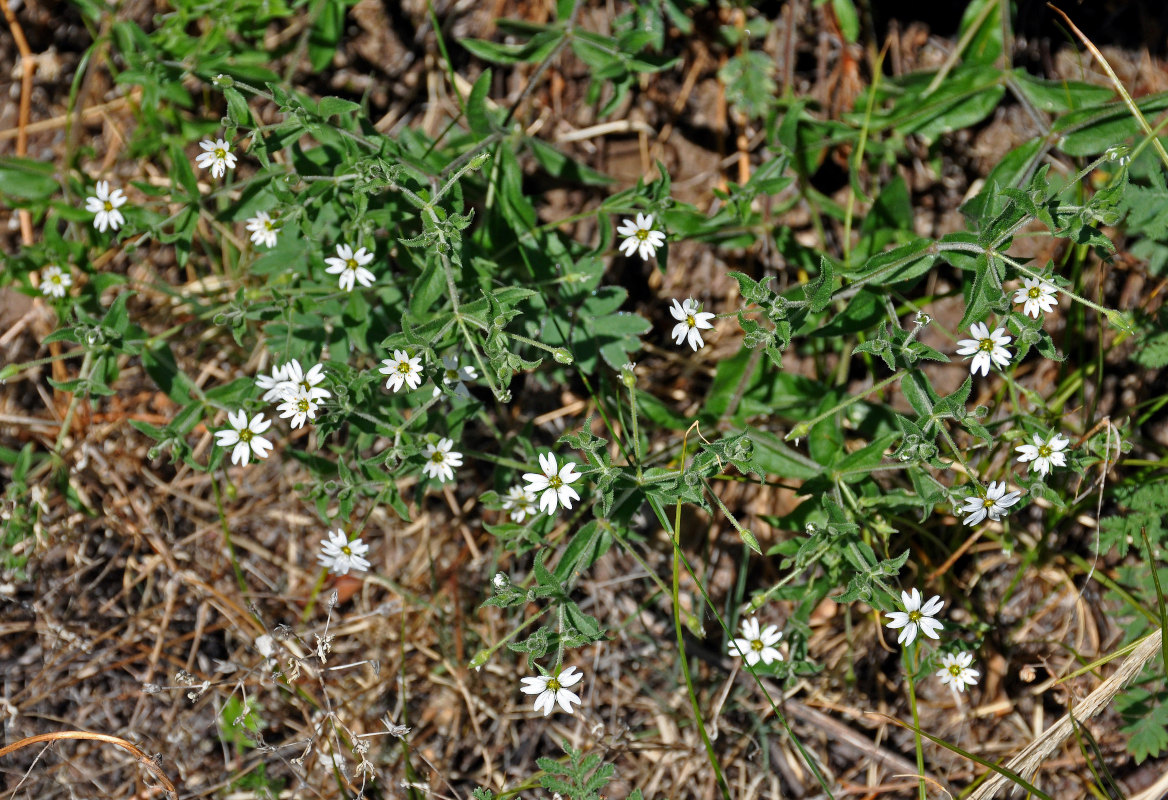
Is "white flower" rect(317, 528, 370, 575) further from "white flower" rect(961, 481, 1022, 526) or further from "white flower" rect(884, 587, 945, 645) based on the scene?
"white flower" rect(961, 481, 1022, 526)

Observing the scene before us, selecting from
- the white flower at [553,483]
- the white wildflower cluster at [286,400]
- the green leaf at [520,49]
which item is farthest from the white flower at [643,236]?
the white wildflower cluster at [286,400]

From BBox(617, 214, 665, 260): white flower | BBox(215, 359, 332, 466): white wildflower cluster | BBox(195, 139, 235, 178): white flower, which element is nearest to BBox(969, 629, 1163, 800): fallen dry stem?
BBox(617, 214, 665, 260): white flower

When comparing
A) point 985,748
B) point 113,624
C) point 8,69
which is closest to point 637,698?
point 985,748

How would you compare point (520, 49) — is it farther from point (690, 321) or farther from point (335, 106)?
point (690, 321)

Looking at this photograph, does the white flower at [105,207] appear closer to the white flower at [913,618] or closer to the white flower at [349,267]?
the white flower at [349,267]

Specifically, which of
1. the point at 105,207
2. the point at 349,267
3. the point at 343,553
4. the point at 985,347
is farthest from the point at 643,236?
the point at 105,207

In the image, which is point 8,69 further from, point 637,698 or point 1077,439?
point 1077,439
